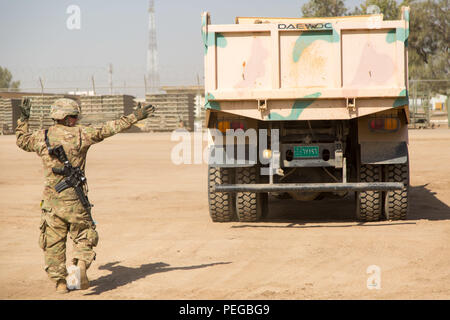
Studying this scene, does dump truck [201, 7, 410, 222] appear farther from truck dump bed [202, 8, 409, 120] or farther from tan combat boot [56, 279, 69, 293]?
tan combat boot [56, 279, 69, 293]

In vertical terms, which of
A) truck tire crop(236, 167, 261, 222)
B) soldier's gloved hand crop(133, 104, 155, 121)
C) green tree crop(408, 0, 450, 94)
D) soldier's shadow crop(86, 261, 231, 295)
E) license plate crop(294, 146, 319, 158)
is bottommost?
soldier's shadow crop(86, 261, 231, 295)

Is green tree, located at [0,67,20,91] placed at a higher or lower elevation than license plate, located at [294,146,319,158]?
higher

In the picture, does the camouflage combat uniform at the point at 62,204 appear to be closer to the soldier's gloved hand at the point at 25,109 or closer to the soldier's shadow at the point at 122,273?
the soldier's gloved hand at the point at 25,109

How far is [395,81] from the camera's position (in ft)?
27.3

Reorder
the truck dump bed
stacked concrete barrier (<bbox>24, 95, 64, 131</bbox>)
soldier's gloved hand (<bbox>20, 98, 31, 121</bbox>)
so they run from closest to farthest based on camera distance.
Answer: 1. soldier's gloved hand (<bbox>20, 98, 31, 121</bbox>)
2. the truck dump bed
3. stacked concrete barrier (<bbox>24, 95, 64, 131</bbox>)

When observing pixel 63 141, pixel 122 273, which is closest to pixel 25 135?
pixel 63 141

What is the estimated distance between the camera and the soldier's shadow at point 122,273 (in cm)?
610

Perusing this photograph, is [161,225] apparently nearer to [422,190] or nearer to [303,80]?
[303,80]

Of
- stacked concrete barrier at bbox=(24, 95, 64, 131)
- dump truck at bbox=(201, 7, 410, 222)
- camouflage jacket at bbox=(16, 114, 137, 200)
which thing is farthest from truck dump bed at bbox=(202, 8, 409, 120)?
stacked concrete barrier at bbox=(24, 95, 64, 131)

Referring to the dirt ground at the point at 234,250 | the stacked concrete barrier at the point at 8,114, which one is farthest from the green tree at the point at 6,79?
the dirt ground at the point at 234,250

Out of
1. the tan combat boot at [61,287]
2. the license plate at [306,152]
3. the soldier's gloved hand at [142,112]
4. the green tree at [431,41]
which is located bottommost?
the tan combat boot at [61,287]

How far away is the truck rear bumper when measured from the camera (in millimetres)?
8406

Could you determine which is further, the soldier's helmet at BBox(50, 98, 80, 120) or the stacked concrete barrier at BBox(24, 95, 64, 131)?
the stacked concrete barrier at BBox(24, 95, 64, 131)
